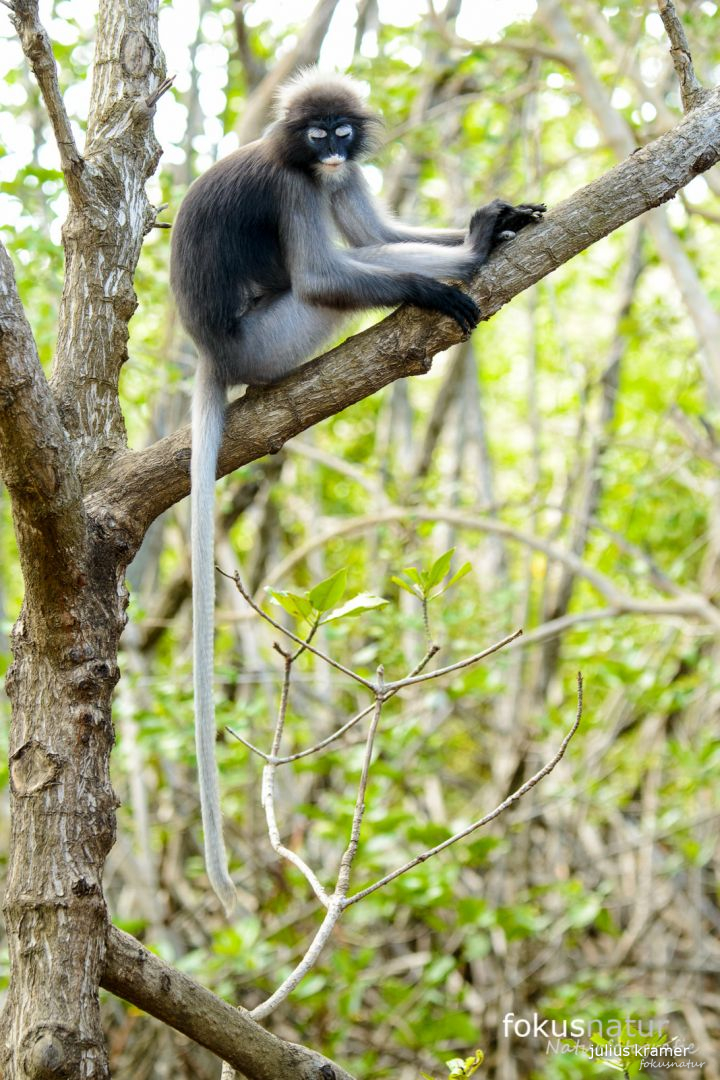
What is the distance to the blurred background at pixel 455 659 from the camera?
231 inches

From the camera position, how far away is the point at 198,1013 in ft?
8.16

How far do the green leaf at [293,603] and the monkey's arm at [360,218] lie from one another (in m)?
2.35

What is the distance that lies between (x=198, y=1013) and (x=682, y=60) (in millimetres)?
2789

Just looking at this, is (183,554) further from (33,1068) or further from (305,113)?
(33,1068)

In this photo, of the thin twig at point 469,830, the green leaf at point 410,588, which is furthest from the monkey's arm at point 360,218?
the thin twig at point 469,830

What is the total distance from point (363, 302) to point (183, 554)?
12.5ft

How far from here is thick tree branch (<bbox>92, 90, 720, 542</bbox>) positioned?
283cm

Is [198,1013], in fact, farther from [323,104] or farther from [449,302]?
[323,104]

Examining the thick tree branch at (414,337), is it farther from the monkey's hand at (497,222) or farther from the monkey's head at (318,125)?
the monkey's head at (318,125)

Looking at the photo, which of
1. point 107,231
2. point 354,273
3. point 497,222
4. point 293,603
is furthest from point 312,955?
point 354,273

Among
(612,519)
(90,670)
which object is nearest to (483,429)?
(612,519)

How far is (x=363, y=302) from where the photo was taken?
3812 mm

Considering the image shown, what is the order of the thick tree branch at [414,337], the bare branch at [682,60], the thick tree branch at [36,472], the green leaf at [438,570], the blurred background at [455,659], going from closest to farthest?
1. the thick tree branch at [36,472]
2. the green leaf at [438,570]
3. the thick tree branch at [414,337]
4. the bare branch at [682,60]
5. the blurred background at [455,659]

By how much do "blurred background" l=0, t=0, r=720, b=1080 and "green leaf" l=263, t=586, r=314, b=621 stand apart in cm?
269
